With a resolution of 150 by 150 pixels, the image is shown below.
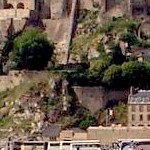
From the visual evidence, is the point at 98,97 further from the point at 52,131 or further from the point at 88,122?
the point at 52,131

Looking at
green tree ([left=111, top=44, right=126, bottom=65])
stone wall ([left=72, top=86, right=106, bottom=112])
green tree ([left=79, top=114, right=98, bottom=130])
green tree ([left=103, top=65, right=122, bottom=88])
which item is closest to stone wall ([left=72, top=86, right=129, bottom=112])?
stone wall ([left=72, top=86, right=106, bottom=112])

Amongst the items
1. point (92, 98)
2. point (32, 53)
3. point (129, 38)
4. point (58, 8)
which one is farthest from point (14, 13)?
point (92, 98)

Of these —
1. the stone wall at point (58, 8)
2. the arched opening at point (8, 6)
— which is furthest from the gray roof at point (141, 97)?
the arched opening at point (8, 6)

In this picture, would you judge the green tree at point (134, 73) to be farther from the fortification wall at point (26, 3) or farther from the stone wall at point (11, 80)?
the fortification wall at point (26, 3)

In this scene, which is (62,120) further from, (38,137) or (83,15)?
(83,15)

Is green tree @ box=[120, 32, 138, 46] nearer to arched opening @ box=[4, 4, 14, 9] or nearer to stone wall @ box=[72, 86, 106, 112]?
stone wall @ box=[72, 86, 106, 112]

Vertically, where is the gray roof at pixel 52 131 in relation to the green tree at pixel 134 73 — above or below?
below
